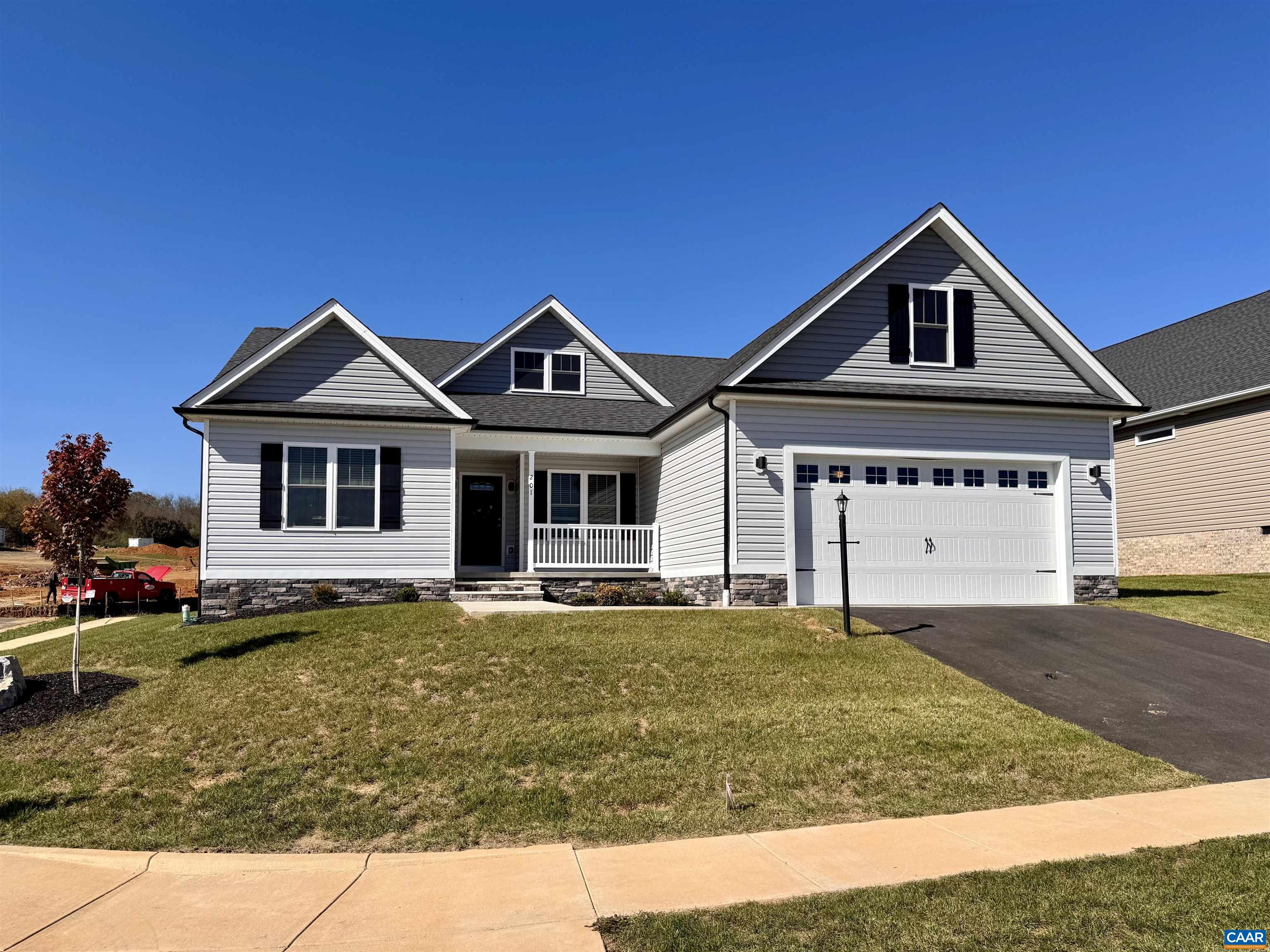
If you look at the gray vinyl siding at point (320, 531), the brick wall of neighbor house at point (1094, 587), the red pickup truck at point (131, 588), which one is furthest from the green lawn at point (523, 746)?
the red pickup truck at point (131, 588)

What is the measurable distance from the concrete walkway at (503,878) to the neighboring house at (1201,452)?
53.3 feet

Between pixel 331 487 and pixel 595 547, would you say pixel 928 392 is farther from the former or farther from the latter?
pixel 331 487

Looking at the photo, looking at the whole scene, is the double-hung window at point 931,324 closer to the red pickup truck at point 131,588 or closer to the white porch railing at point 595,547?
the white porch railing at point 595,547

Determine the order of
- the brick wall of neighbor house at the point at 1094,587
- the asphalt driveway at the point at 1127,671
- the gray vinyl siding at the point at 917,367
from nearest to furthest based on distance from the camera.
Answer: the asphalt driveway at the point at 1127,671, the gray vinyl siding at the point at 917,367, the brick wall of neighbor house at the point at 1094,587

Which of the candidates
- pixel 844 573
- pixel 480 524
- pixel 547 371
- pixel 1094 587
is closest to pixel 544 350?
pixel 547 371

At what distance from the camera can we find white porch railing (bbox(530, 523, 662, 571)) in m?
19.2

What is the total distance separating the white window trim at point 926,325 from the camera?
17047 mm

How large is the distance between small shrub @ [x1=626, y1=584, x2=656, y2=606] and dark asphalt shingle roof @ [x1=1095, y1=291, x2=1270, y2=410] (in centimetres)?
1150

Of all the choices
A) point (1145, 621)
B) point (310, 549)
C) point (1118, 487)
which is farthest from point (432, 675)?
point (1118, 487)

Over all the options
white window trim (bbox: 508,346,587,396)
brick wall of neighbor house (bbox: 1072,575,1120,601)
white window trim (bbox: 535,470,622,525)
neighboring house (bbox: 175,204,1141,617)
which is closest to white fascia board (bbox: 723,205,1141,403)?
neighboring house (bbox: 175,204,1141,617)

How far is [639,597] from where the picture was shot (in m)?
17.7

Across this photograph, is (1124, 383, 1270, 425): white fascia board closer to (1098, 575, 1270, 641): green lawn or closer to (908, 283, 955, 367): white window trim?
(1098, 575, 1270, 641): green lawn

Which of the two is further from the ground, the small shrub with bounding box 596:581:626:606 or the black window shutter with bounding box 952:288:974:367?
the black window shutter with bounding box 952:288:974:367

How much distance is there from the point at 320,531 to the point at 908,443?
10.8 metres
